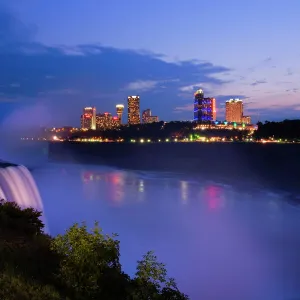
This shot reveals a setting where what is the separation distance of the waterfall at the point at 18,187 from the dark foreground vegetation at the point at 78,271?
809cm

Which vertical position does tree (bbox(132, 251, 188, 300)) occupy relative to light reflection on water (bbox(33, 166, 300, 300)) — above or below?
above

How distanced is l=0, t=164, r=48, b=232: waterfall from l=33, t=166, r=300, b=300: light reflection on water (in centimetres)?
553

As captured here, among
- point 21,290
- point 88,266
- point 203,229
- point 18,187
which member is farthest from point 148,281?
point 203,229

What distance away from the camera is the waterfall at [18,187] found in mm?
17531

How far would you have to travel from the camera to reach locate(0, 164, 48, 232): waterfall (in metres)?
17.5

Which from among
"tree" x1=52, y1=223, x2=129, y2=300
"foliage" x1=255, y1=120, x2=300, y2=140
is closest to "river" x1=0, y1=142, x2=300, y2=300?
"tree" x1=52, y1=223, x2=129, y2=300

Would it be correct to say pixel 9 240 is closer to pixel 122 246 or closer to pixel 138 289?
pixel 138 289

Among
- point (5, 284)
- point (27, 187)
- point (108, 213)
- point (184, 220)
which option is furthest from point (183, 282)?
point (108, 213)

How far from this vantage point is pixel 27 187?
1981 centimetres

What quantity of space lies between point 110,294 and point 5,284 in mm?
2816

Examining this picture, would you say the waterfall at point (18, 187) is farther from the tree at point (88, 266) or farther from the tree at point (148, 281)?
the tree at point (148, 281)

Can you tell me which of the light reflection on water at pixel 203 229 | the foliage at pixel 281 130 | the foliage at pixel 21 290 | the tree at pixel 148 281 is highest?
the foliage at pixel 281 130

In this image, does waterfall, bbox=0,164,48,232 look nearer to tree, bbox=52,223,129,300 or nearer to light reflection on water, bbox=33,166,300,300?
light reflection on water, bbox=33,166,300,300

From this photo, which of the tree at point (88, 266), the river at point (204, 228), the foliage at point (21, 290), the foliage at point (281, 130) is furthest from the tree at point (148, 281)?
the foliage at point (281, 130)
